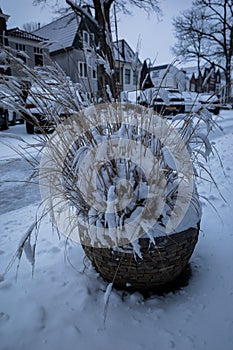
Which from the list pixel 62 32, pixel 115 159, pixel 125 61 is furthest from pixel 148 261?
pixel 62 32

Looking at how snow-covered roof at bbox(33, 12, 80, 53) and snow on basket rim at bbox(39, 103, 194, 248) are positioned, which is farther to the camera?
snow-covered roof at bbox(33, 12, 80, 53)

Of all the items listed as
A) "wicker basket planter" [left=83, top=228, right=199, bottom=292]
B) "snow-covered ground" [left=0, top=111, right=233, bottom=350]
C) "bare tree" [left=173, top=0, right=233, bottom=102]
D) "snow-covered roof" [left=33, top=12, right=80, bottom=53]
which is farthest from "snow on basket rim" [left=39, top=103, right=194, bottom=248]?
"bare tree" [left=173, top=0, right=233, bottom=102]

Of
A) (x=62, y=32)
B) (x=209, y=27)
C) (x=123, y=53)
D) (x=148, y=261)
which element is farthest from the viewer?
(x=209, y=27)

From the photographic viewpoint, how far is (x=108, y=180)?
1.10 meters

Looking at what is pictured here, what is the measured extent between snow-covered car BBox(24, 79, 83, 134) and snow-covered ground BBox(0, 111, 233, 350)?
27cm

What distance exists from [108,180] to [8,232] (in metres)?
1.09

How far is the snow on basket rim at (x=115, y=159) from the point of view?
3.40 feet

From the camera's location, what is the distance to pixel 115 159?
43.9 inches

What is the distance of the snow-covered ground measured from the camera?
974 millimetres

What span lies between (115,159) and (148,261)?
18.3 inches

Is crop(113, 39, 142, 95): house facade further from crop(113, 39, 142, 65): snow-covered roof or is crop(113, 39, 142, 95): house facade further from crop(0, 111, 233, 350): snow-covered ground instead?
crop(0, 111, 233, 350): snow-covered ground

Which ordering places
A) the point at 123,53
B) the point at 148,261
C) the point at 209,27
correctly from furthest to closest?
1. the point at 209,27
2. the point at 123,53
3. the point at 148,261

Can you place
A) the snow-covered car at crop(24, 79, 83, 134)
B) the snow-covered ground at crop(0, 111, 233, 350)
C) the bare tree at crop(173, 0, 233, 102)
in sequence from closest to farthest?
1. the snow-covered ground at crop(0, 111, 233, 350)
2. the snow-covered car at crop(24, 79, 83, 134)
3. the bare tree at crop(173, 0, 233, 102)

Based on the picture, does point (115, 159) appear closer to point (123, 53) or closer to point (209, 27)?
point (123, 53)
